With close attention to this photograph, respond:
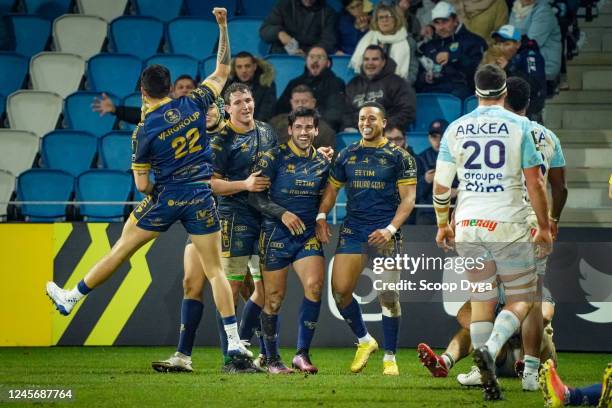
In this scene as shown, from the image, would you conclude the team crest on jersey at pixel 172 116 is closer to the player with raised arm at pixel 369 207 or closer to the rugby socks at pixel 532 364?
the player with raised arm at pixel 369 207

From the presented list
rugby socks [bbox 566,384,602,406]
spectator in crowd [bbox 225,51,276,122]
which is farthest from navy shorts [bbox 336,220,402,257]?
spectator in crowd [bbox 225,51,276,122]

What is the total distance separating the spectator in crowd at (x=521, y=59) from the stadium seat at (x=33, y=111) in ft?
18.6

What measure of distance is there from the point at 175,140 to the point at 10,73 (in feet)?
24.5

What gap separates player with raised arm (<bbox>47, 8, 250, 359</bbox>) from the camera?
9516mm

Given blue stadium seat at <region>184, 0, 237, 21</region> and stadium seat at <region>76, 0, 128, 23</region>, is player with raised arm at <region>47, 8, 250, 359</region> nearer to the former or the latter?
blue stadium seat at <region>184, 0, 237, 21</region>

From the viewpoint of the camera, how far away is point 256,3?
17141 mm

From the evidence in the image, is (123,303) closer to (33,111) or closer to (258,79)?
(258,79)

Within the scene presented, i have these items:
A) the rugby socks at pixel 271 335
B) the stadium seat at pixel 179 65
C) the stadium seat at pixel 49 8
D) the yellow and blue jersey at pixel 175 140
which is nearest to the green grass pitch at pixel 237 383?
the rugby socks at pixel 271 335

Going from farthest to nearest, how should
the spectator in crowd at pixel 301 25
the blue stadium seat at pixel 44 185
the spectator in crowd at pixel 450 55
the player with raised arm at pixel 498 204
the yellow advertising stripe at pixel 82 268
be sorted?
1. the spectator in crowd at pixel 301 25
2. the spectator in crowd at pixel 450 55
3. the blue stadium seat at pixel 44 185
4. the yellow advertising stripe at pixel 82 268
5. the player with raised arm at pixel 498 204

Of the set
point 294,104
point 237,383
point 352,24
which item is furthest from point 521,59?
point 237,383

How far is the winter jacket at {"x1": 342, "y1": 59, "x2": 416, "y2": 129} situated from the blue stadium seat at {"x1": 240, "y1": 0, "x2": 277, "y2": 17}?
2.84 m

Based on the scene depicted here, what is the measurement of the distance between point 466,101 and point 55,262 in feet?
17.8

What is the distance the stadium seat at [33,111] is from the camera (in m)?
15.7

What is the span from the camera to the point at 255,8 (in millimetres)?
17125
